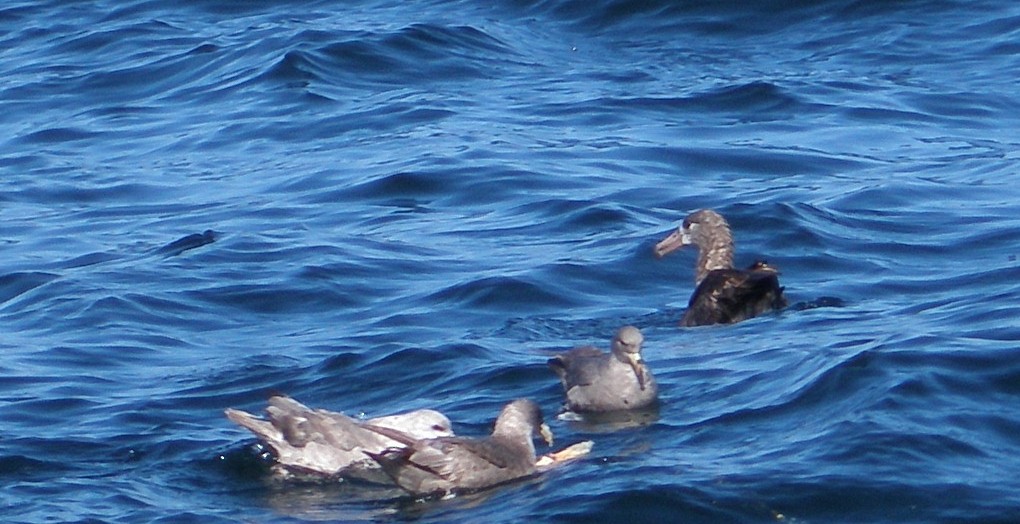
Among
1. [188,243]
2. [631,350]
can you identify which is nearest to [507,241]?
[188,243]

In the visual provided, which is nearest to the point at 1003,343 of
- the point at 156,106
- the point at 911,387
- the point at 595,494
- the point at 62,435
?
the point at 911,387

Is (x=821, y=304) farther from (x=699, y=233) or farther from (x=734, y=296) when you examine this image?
(x=699, y=233)

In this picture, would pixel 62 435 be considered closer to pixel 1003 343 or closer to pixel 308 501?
pixel 308 501

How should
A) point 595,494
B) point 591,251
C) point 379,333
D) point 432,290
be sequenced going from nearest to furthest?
point 595,494
point 379,333
point 432,290
point 591,251

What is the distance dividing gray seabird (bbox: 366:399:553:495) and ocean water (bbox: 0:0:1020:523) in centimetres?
10

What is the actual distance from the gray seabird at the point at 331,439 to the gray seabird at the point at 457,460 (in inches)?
5.9

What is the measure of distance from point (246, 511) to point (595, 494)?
1.65 meters

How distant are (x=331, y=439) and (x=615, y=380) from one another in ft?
5.19

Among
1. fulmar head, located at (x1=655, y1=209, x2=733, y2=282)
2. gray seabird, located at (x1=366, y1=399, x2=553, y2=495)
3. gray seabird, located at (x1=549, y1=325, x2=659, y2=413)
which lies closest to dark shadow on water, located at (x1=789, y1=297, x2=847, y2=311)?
fulmar head, located at (x1=655, y1=209, x2=733, y2=282)

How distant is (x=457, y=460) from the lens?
372 inches

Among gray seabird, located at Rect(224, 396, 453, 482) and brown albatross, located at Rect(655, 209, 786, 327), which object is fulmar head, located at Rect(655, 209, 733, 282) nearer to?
brown albatross, located at Rect(655, 209, 786, 327)

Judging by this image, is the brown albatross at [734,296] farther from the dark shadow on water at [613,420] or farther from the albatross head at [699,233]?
the dark shadow on water at [613,420]

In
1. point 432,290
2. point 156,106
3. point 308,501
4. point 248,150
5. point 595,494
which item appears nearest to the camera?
point 595,494

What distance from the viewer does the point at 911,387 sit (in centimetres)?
1022
